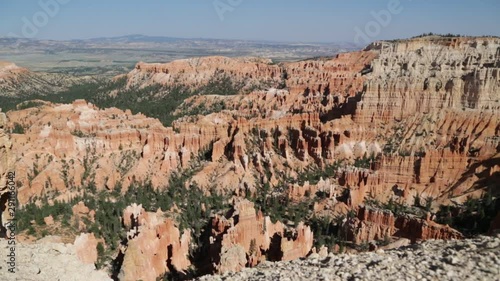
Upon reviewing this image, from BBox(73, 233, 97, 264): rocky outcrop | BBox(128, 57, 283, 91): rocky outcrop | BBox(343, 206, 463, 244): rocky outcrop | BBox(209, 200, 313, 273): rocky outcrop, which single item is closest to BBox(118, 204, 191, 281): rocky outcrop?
BBox(73, 233, 97, 264): rocky outcrop

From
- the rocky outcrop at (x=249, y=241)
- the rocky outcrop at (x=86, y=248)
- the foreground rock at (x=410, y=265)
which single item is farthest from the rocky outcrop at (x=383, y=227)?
the rocky outcrop at (x=86, y=248)

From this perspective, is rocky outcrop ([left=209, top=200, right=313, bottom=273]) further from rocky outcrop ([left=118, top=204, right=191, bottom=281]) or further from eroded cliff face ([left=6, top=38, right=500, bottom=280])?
rocky outcrop ([left=118, top=204, right=191, bottom=281])

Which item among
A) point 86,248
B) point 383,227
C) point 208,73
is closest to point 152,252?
point 86,248

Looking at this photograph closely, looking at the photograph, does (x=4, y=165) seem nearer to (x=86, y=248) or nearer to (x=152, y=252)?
(x=152, y=252)

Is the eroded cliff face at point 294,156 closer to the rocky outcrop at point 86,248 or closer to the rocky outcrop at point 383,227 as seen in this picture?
the rocky outcrop at point 383,227

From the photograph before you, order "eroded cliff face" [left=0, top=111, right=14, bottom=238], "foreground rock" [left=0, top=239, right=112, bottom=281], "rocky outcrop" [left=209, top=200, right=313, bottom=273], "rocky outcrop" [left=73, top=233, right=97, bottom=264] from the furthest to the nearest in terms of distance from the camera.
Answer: "rocky outcrop" [left=73, top=233, right=97, bottom=264] → "rocky outcrop" [left=209, top=200, right=313, bottom=273] → "foreground rock" [left=0, top=239, right=112, bottom=281] → "eroded cliff face" [left=0, top=111, right=14, bottom=238]

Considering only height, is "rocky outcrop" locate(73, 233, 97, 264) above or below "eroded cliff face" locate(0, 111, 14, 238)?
below

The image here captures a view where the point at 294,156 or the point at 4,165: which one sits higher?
the point at 4,165

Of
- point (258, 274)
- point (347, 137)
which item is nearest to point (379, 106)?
point (347, 137)
